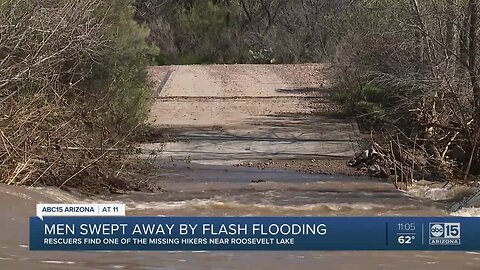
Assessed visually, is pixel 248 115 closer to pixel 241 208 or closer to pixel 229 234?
pixel 241 208

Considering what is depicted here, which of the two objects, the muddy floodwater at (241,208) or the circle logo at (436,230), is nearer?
the muddy floodwater at (241,208)

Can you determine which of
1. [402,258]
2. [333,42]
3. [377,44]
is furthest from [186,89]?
[402,258]

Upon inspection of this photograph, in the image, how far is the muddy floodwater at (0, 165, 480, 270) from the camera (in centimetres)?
859

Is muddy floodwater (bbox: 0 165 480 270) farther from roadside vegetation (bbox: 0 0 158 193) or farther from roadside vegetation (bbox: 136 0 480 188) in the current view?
roadside vegetation (bbox: 136 0 480 188)

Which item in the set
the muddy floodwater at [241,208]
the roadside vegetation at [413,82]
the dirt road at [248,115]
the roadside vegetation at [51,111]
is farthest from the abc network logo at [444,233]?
the dirt road at [248,115]

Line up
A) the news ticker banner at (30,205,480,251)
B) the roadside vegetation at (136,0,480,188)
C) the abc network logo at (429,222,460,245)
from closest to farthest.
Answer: the news ticker banner at (30,205,480,251)
the abc network logo at (429,222,460,245)
the roadside vegetation at (136,0,480,188)

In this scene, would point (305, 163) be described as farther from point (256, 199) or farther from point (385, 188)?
point (256, 199)

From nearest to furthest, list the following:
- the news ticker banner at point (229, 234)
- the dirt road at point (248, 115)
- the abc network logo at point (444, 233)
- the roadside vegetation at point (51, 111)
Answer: the news ticker banner at point (229, 234)
the abc network logo at point (444, 233)
the roadside vegetation at point (51, 111)
the dirt road at point (248, 115)

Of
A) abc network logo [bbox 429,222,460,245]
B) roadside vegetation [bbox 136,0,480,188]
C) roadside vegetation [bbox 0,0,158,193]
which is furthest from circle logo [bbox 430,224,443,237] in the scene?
roadside vegetation [bbox 136,0,480,188]

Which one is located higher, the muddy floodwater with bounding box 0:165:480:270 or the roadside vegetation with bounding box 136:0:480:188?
the roadside vegetation with bounding box 136:0:480:188

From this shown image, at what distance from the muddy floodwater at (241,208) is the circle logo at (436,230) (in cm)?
20

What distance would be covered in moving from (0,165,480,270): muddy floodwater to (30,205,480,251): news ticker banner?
0.42 feet

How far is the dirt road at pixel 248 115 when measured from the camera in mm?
20922

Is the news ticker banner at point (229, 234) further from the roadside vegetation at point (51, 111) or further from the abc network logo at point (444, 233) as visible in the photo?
the roadside vegetation at point (51, 111)
